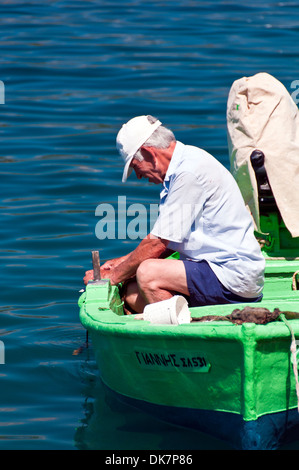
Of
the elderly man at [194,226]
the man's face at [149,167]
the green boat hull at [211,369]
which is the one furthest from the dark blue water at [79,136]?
the man's face at [149,167]

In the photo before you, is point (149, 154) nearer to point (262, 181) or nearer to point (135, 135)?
point (135, 135)

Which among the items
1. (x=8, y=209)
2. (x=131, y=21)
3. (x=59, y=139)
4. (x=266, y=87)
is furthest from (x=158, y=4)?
(x=266, y=87)

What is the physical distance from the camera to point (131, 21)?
16.4 meters

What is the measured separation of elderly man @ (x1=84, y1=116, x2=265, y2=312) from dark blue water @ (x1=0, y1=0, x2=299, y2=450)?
817 mm

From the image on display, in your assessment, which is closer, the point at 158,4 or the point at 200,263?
the point at 200,263

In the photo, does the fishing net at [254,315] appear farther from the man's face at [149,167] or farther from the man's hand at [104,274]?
the man's hand at [104,274]

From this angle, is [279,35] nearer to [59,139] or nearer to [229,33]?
[229,33]

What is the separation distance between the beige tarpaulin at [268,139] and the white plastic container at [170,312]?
67.8 inches

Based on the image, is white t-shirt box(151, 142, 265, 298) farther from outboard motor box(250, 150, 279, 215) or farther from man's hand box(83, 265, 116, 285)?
outboard motor box(250, 150, 279, 215)

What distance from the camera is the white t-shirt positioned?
5.16 meters

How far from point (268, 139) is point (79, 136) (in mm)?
5636

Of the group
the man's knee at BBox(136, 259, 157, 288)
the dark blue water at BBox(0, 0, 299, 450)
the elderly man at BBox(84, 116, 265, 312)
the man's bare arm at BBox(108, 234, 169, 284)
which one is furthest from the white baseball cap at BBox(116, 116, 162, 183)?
the dark blue water at BBox(0, 0, 299, 450)

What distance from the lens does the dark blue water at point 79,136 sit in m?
5.71

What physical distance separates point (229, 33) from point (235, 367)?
11882mm
